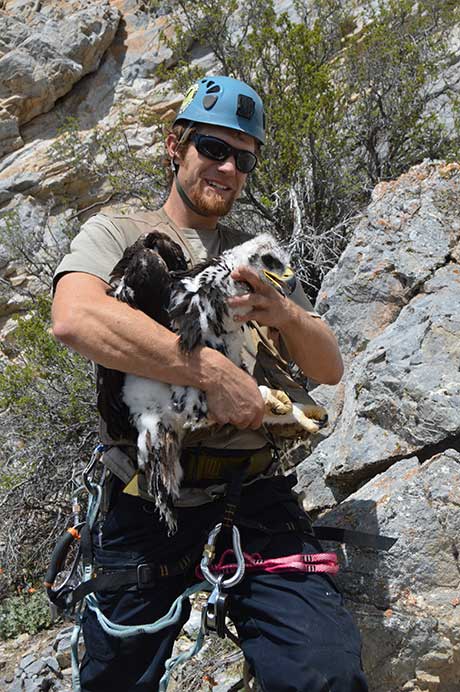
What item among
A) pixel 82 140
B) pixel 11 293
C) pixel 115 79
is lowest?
pixel 11 293

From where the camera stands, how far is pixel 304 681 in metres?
2.01

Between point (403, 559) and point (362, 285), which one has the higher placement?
point (362, 285)

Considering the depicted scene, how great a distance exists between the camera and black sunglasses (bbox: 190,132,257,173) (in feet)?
9.07

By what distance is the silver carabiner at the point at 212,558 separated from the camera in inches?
87.2

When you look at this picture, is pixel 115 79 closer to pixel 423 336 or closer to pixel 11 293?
pixel 11 293

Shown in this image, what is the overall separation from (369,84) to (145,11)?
907 centimetres

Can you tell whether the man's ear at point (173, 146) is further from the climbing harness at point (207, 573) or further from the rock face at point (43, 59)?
the rock face at point (43, 59)

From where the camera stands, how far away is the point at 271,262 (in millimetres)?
2477

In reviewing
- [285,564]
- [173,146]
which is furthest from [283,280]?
[285,564]

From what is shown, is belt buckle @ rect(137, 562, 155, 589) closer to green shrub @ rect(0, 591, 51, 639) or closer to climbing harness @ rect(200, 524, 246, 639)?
climbing harness @ rect(200, 524, 246, 639)

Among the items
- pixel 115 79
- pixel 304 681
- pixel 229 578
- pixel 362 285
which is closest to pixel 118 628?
pixel 229 578

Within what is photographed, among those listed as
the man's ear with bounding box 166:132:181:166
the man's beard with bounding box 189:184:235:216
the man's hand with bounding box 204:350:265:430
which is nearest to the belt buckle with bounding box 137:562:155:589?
the man's hand with bounding box 204:350:265:430

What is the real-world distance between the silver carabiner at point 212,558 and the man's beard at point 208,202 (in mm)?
1380

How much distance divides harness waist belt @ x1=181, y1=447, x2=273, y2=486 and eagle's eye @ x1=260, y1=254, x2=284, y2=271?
0.75 metres
